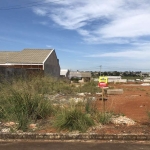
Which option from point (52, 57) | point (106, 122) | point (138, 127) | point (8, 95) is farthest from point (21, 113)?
point (52, 57)

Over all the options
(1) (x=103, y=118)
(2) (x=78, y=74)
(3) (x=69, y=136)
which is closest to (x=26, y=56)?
(1) (x=103, y=118)

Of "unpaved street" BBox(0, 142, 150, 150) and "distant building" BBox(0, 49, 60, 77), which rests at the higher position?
"distant building" BBox(0, 49, 60, 77)

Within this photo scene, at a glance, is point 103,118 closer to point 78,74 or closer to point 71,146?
point 71,146

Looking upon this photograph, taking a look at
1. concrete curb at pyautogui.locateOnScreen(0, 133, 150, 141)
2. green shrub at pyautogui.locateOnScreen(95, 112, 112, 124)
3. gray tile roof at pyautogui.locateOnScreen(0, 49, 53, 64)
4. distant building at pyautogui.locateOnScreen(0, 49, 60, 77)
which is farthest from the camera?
gray tile roof at pyautogui.locateOnScreen(0, 49, 53, 64)

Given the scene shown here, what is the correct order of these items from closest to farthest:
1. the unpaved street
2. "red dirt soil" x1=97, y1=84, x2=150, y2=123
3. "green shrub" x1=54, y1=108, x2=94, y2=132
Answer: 1. the unpaved street
2. "green shrub" x1=54, y1=108, x2=94, y2=132
3. "red dirt soil" x1=97, y1=84, x2=150, y2=123

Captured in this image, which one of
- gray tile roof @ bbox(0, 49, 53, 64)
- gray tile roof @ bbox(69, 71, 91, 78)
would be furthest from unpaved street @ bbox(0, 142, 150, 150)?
gray tile roof @ bbox(69, 71, 91, 78)

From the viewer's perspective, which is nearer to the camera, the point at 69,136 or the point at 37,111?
the point at 69,136

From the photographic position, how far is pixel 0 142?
21.1 feet

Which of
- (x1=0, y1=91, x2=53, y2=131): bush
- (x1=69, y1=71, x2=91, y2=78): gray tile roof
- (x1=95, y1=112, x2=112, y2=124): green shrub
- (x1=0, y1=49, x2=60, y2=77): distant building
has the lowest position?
(x1=95, y1=112, x2=112, y2=124): green shrub

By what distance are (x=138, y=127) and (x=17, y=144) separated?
142 inches

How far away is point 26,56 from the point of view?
37219mm

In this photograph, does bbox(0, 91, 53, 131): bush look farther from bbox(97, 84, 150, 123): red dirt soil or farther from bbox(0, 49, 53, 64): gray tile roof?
bbox(0, 49, 53, 64): gray tile roof

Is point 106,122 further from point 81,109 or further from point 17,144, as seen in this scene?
point 17,144

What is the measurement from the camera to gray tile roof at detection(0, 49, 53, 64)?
3536cm
